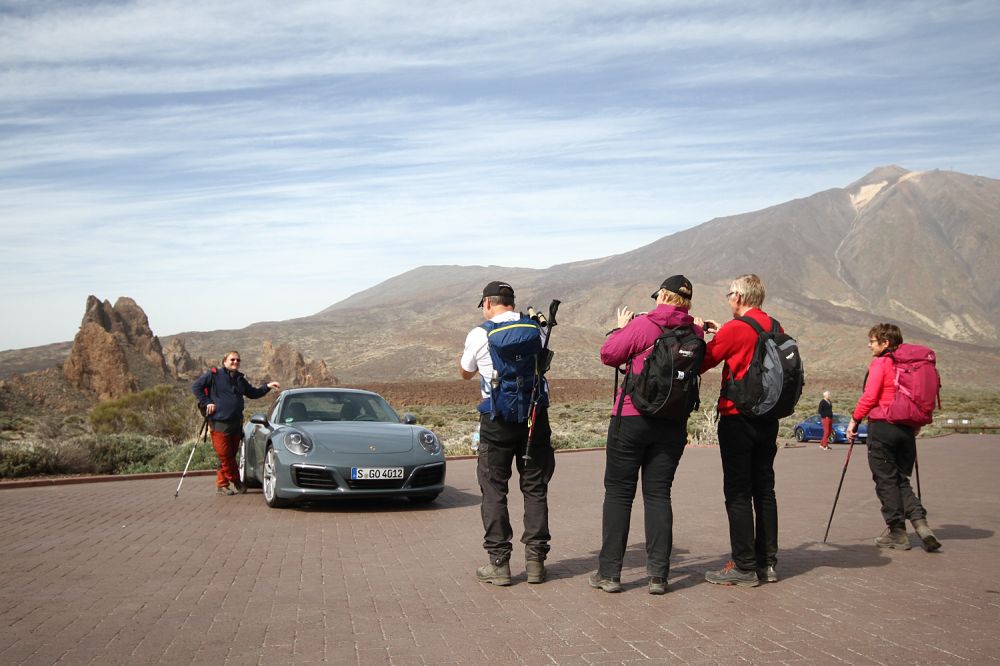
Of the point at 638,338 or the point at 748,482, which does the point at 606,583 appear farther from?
the point at 638,338

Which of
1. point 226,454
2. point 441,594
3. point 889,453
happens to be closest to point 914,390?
point 889,453

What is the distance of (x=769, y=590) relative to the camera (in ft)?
22.8

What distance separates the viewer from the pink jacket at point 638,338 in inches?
262

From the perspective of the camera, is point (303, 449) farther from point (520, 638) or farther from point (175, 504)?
point (520, 638)

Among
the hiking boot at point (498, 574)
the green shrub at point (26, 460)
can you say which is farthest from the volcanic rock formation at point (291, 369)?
the hiking boot at point (498, 574)

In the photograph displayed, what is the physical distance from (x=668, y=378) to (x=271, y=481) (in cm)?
652

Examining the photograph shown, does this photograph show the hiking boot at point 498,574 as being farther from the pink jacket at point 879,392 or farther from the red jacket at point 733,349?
the pink jacket at point 879,392

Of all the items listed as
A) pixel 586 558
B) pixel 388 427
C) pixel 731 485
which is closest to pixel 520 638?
pixel 731 485

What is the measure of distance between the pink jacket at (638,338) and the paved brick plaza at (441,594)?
1555 mm

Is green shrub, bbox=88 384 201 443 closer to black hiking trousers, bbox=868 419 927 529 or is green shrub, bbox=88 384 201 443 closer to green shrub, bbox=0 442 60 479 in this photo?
green shrub, bbox=0 442 60 479

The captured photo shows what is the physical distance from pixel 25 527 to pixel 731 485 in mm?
7364

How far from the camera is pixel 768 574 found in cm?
718

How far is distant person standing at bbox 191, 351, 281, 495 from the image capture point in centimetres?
1297

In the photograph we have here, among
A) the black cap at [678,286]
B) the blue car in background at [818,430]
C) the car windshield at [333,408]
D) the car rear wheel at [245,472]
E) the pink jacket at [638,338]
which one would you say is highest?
the black cap at [678,286]
